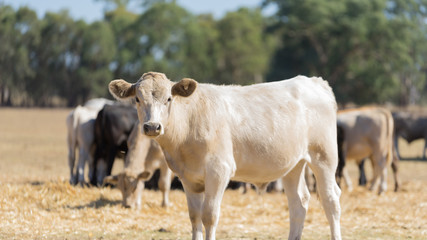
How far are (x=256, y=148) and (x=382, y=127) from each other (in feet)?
26.0

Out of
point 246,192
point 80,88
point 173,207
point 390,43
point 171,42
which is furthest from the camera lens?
point 80,88

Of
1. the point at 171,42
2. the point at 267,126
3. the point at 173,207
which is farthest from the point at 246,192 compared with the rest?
the point at 171,42

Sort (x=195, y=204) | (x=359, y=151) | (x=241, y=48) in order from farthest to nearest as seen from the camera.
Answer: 1. (x=241, y=48)
2. (x=359, y=151)
3. (x=195, y=204)

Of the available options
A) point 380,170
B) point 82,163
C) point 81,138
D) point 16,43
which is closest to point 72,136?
point 81,138

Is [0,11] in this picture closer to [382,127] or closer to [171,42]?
[171,42]

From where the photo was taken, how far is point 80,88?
6241 centimetres

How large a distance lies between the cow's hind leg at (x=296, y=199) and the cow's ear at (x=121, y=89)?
2135mm

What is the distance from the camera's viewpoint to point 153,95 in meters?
5.38

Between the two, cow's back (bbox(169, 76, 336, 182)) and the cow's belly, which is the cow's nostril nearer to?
cow's back (bbox(169, 76, 336, 182))

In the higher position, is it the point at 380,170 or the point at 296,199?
the point at 296,199

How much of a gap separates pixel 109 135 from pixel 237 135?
674cm

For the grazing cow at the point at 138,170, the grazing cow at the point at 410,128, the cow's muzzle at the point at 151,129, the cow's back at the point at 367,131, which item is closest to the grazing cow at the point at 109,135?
the grazing cow at the point at 138,170

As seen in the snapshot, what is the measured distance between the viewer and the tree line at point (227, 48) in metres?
41.8

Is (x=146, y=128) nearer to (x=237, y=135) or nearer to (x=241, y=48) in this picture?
(x=237, y=135)
